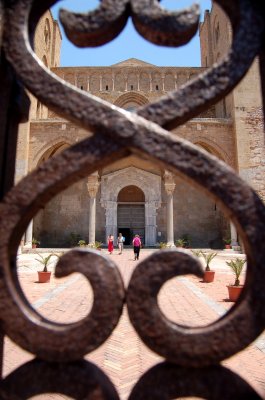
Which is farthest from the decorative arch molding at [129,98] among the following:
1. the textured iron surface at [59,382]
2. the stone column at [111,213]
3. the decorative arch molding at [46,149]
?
the textured iron surface at [59,382]

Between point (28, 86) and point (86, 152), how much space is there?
0.83 ft

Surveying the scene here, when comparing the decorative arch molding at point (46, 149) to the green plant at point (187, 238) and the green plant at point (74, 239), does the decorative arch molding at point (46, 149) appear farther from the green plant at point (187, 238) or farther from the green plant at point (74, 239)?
the green plant at point (187, 238)

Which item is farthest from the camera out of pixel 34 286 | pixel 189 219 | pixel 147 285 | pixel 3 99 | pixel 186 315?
pixel 189 219

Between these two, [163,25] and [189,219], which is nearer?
[163,25]

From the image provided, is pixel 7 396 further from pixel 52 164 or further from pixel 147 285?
pixel 52 164

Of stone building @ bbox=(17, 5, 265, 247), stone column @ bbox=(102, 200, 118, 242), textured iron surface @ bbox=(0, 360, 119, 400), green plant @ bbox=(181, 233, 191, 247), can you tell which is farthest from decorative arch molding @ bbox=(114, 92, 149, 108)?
textured iron surface @ bbox=(0, 360, 119, 400)

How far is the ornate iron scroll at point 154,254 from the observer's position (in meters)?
0.70

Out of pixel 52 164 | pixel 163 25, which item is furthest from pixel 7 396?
pixel 163 25

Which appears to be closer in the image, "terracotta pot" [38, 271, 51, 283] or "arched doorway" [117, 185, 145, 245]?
"terracotta pot" [38, 271, 51, 283]

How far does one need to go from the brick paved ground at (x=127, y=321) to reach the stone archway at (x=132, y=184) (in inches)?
474

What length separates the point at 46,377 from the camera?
73 centimetres

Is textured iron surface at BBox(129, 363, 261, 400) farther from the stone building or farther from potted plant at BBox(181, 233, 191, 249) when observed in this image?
potted plant at BBox(181, 233, 191, 249)

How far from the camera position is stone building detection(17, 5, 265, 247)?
18203mm

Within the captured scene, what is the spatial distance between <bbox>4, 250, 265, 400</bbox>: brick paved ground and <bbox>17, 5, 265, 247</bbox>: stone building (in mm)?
11119
